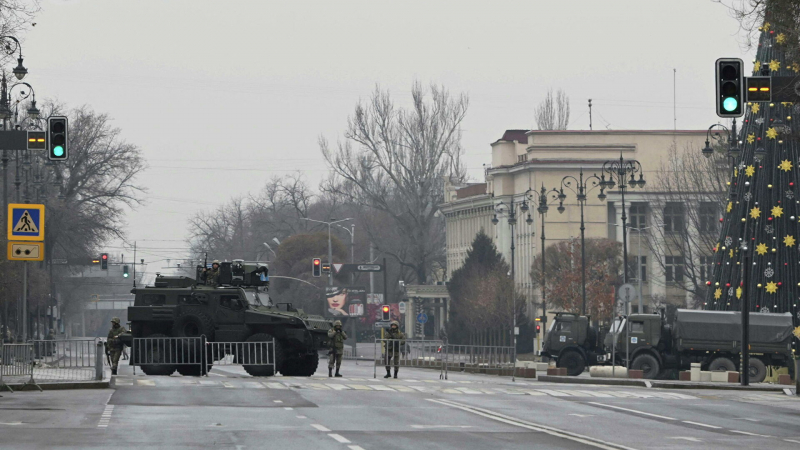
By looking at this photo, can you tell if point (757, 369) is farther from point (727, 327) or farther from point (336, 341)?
point (336, 341)

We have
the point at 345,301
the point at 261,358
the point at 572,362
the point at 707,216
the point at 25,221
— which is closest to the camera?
the point at 25,221

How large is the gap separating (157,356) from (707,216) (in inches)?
1583

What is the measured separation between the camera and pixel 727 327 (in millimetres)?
41688

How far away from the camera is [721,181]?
6844 centimetres

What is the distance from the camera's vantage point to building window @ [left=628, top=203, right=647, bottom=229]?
319 feet

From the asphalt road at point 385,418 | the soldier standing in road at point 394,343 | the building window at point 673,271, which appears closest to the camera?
the asphalt road at point 385,418

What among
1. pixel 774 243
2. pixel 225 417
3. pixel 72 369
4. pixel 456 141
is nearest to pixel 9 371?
pixel 72 369

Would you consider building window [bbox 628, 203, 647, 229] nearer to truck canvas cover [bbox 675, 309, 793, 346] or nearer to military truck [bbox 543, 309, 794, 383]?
military truck [bbox 543, 309, 794, 383]

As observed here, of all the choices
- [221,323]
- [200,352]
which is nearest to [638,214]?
[221,323]

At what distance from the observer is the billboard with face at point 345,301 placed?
8838cm

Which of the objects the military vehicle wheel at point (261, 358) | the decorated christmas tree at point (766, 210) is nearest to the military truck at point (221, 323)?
the military vehicle wheel at point (261, 358)

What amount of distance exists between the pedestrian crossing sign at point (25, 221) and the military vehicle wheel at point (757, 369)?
2329cm

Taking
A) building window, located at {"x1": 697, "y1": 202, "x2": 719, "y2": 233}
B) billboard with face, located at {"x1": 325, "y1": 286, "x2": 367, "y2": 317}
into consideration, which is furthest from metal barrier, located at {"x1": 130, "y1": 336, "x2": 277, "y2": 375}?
billboard with face, located at {"x1": 325, "y1": 286, "x2": 367, "y2": 317}

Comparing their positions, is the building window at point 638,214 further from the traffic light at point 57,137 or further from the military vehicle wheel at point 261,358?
the traffic light at point 57,137
